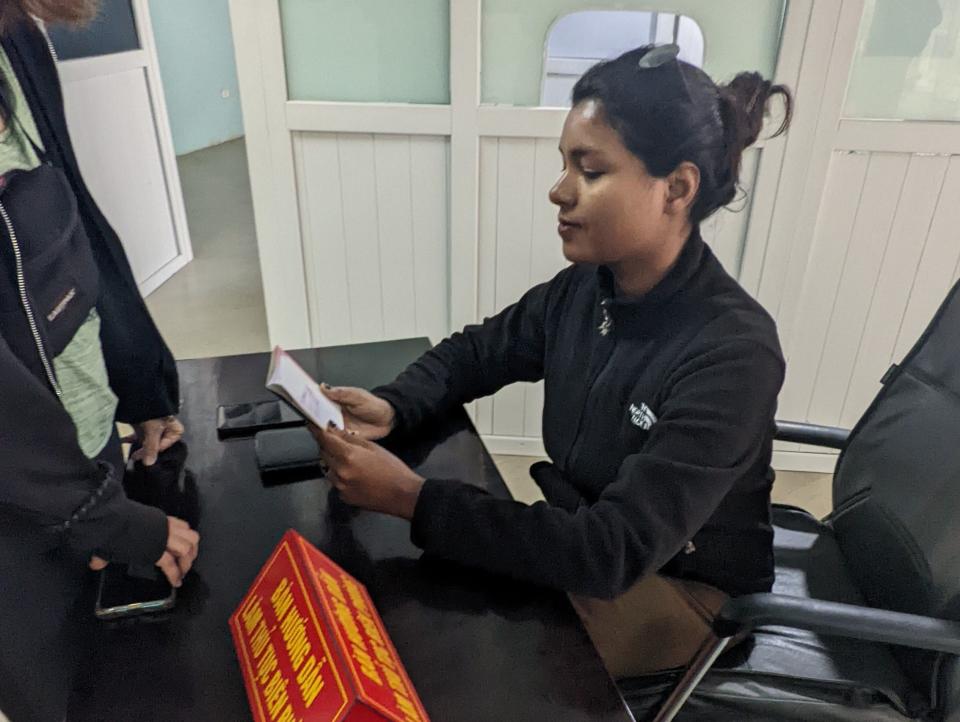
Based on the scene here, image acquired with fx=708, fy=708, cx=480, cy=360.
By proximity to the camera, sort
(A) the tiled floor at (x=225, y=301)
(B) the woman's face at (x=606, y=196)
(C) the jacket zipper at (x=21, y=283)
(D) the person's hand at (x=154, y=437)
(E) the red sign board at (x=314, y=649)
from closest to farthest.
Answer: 1. (E) the red sign board at (x=314, y=649)
2. (C) the jacket zipper at (x=21, y=283)
3. (B) the woman's face at (x=606, y=196)
4. (D) the person's hand at (x=154, y=437)
5. (A) the tiled floor at (x=225, y=301)

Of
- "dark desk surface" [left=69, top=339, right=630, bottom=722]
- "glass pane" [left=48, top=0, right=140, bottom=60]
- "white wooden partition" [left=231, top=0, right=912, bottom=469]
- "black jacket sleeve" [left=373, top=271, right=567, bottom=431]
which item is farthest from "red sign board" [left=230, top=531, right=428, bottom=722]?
"glass pane" [left=48, top=0, right=140, bottom=60]

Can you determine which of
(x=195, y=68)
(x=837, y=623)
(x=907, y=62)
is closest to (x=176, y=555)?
(x=837, y=623)

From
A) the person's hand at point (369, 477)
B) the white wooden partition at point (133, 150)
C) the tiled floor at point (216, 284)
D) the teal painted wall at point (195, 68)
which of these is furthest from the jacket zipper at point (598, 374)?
the teal painted wall at point (195, 68)

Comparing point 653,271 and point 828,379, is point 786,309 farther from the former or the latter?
point 653,271

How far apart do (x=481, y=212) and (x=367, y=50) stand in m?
0.55

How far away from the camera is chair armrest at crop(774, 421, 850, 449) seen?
1279 mm

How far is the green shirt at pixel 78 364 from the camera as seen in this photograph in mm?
875

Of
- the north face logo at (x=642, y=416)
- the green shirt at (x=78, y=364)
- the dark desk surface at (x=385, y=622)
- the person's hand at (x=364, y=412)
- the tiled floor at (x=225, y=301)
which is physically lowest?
the tiled floor at (x=225, y=301)

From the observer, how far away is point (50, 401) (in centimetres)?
72

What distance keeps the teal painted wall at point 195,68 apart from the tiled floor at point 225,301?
80 cm

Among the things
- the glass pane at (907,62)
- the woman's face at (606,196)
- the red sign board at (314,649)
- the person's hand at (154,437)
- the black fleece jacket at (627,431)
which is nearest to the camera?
the red sign board at (314,649)

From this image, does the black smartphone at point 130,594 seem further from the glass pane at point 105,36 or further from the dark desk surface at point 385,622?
the glass pane at point 105,36

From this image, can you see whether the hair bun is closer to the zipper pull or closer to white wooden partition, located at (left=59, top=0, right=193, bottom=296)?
the zipper pull

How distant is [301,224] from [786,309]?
4.98 feet
